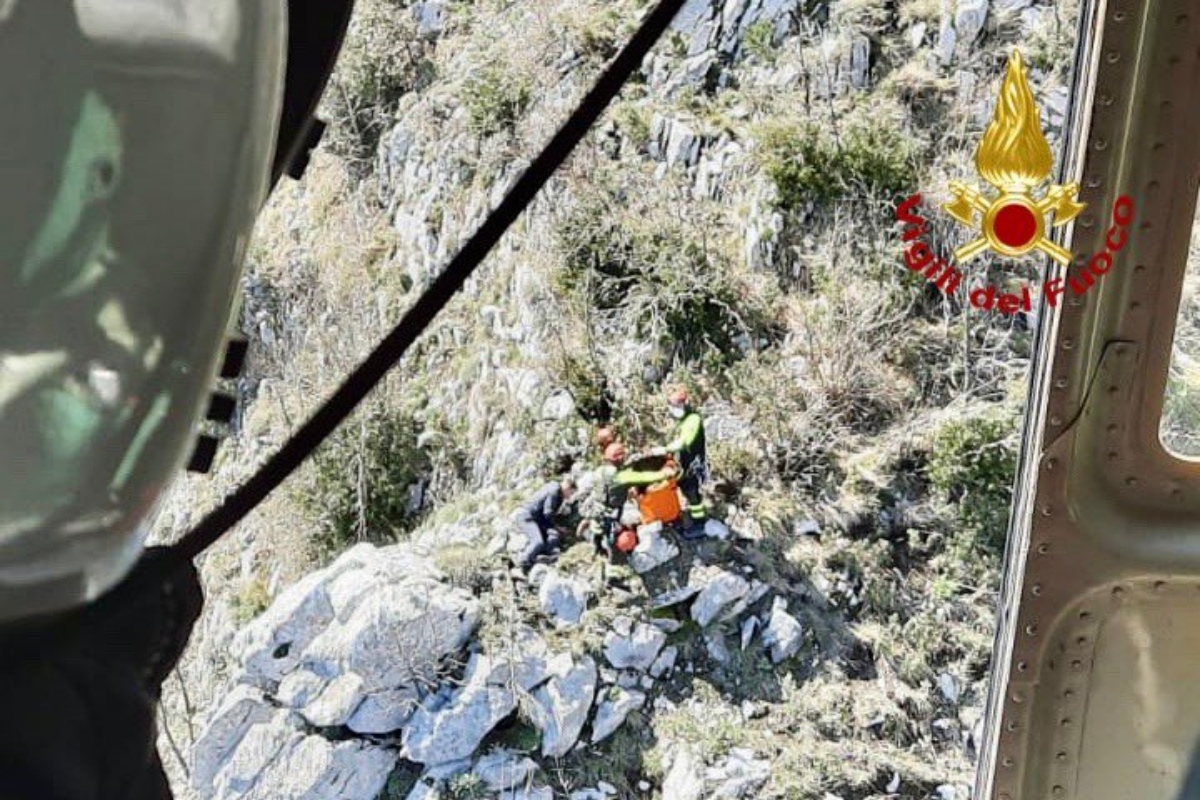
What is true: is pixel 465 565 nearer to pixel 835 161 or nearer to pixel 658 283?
pixel 658 283

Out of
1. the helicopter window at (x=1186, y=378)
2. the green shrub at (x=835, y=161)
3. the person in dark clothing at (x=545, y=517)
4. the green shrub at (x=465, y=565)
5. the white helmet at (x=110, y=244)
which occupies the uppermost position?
the white helmet at (x=110, y=244)

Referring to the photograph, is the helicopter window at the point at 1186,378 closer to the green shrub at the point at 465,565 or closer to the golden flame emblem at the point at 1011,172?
the golden flame emblem at the point at 1011,172

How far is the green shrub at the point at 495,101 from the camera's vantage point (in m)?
6.04

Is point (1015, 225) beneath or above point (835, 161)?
above

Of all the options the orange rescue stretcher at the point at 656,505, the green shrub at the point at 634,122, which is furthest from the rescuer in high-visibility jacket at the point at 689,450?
the green shrub at the point at 634,122

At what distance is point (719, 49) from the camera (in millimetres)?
5852

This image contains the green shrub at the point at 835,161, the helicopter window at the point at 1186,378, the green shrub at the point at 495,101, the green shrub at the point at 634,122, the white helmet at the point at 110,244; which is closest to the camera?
the white helmet at the point at 110,244

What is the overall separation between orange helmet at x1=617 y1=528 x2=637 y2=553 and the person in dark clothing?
1.18ft

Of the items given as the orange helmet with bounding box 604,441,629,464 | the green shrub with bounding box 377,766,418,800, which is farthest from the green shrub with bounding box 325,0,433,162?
the green shrub with bounding box 377,766,418,800

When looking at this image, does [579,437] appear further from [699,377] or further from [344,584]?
[344,584]

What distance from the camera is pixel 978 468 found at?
16.5 feet

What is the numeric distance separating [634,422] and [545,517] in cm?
54

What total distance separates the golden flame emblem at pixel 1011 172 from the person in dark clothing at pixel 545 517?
11.9 feet

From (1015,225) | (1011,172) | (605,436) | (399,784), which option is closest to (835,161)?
(605,436)
